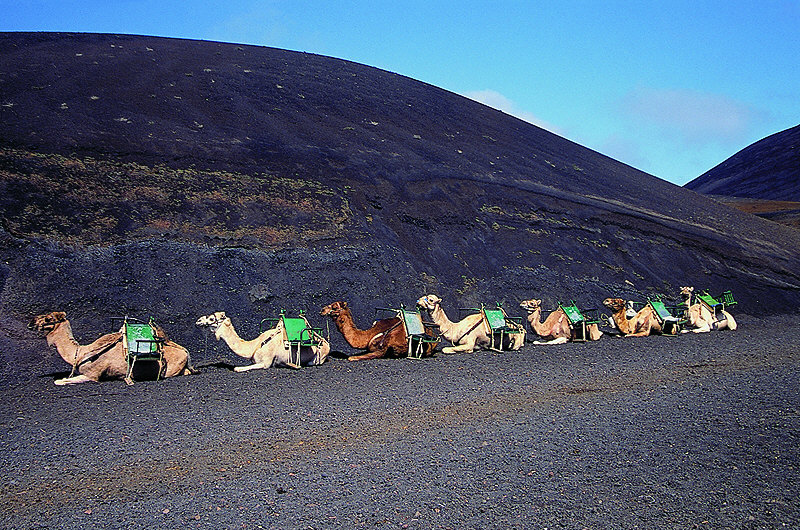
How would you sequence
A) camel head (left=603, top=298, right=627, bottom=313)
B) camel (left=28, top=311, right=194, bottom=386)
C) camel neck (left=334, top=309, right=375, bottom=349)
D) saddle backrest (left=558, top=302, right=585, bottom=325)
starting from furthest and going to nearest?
camel head (left=603, top=298, right=627, bottom=313)
saddle backrest (left=558, top=302, right=585, bottom=325)
camel neck (left=334, top=309, right=375, bottom=349)
camel (left=28, top=311, right=194, bottom=386)

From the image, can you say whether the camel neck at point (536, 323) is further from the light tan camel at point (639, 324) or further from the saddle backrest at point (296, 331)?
the saddle backrest at point (296, 331)

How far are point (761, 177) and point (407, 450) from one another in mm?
96003

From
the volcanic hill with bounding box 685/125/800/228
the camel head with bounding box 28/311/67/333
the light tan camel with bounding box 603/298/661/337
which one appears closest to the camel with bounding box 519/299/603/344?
the light tan camel with bounding box 603/298/661/337

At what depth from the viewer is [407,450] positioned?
7582 millimetres

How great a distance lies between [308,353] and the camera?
1235cm

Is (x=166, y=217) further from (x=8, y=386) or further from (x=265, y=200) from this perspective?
(x=8, y=386)

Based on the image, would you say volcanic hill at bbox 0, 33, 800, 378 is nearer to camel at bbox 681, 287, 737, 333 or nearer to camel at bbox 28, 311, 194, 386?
camel at bbox 28, 311, 194, 386

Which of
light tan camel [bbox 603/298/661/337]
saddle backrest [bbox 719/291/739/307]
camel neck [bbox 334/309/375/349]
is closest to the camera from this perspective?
camel neck [bbox 334/309/375/349]

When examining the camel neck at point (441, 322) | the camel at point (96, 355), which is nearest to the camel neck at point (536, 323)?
the camel neck at point (441, 322)

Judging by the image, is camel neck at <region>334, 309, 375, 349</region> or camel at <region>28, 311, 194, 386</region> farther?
camel neck at <region>334, 309, 375, 349</region>

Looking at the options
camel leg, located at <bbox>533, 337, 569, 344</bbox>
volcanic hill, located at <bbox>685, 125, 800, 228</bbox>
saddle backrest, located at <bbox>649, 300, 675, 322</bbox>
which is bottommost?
camel leg, located at <bbox>533, 337, 569, 344</bbox>

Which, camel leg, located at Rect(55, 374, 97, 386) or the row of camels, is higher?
the row of camels

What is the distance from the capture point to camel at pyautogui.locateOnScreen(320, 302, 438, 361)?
43.8 ft

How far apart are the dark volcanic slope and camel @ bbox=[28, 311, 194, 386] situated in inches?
3297
